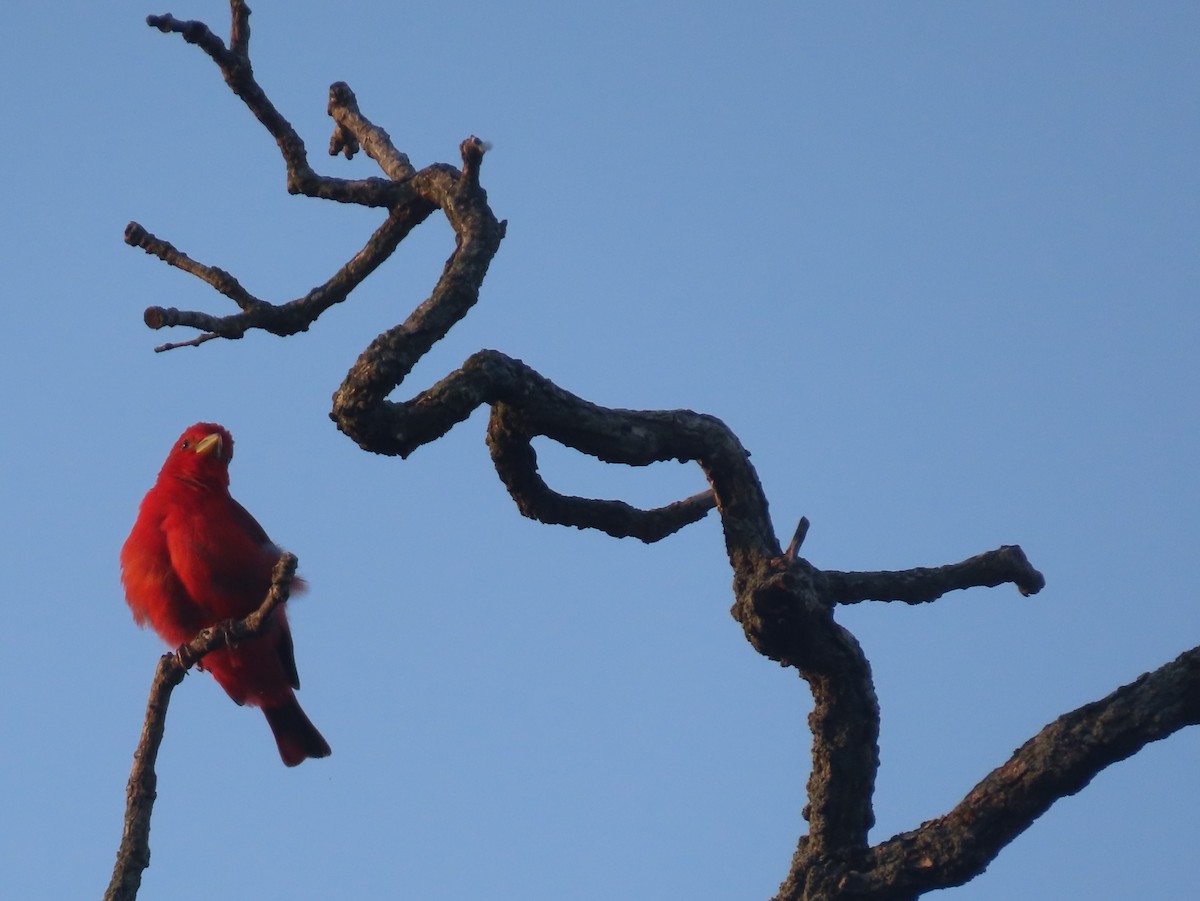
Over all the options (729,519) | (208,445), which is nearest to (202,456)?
(208,445)

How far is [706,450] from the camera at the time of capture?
4094mm

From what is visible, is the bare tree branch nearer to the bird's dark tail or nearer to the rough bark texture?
the rough bark texture

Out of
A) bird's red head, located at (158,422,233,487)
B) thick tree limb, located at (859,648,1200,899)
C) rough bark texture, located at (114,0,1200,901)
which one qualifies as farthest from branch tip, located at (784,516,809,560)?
bird's red head, located at (158,422,233,487)

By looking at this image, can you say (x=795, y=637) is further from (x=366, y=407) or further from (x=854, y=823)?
(x=366, y=407)

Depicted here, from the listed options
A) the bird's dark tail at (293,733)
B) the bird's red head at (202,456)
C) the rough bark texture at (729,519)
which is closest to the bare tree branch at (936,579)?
the rough bark texture at (729,519)

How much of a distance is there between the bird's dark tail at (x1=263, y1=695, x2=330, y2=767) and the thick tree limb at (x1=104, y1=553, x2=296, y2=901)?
3.71 meters

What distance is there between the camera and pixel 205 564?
21.2ft

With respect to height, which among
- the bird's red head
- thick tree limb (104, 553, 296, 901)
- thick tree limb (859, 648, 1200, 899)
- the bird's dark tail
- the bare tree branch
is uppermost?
the bird's red head

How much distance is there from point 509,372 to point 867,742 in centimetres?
139

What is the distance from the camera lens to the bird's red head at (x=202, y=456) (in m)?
7.09

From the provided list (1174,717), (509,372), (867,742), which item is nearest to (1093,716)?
(1174,717)

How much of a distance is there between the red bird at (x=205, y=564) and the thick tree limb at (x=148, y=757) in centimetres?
233

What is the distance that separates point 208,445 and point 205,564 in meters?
0.89

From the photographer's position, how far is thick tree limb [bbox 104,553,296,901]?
3551mm
